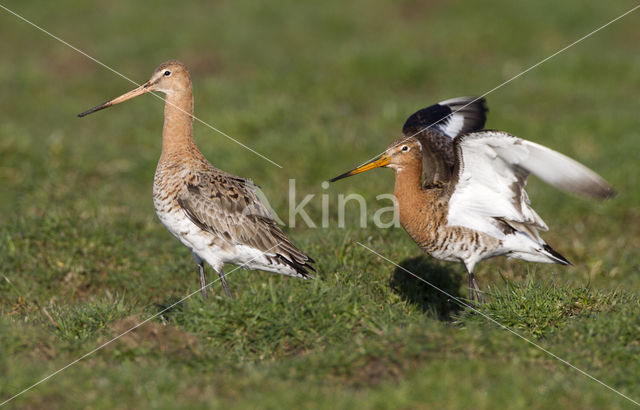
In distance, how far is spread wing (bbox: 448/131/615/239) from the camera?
19.6 ft

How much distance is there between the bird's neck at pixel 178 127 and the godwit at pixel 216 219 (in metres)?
0.01

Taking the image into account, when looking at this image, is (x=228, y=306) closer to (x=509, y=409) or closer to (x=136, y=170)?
(x=509, y=409)

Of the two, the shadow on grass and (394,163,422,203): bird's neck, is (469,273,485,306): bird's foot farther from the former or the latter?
(394,163,422,203): bird's neck

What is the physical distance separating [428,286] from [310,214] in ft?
7.98

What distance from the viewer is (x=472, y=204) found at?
22.7 feet

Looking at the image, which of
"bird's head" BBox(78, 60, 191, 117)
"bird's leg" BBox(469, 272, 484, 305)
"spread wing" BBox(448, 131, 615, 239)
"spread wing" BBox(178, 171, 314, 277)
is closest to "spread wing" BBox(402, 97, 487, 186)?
"spread wing" BBox(448, 131, 615, 239)

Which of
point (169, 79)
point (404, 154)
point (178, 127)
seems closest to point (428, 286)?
point (404, 154)

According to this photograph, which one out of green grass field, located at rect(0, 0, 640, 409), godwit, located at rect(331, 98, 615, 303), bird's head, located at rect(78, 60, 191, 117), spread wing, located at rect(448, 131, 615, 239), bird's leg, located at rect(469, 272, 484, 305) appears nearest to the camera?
green grass field, located at rect(0, 0, 640, 409)

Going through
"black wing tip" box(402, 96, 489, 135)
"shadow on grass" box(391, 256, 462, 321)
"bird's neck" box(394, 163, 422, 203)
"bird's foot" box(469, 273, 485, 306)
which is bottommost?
"shadow on grass" box(391, 256, 462, 321)

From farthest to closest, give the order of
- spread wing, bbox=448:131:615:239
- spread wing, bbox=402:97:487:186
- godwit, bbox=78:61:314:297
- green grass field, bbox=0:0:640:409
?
spread wing, bbox=402:97:487:186, godwit, bbox=78:61:314:297, spread wing, bbox=448:131:615:239, green grass field, bbox=0:0:640:409

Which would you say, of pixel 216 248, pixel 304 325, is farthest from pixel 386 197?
pixel 304 325

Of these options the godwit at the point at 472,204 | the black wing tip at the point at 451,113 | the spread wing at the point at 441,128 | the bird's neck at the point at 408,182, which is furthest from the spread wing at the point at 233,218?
the black wing tip at the point at 451,113

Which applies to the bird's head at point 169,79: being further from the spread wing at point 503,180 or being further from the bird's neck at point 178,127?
the spread wing at point 503,180

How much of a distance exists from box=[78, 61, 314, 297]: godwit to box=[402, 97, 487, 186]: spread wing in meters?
1.77
